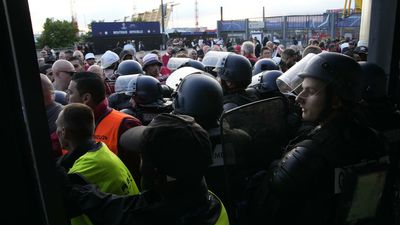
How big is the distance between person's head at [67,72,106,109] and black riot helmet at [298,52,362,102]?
70.5 inches

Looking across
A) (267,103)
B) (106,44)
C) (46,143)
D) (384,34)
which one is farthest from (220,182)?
(106,44)

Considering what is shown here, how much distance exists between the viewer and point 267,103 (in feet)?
7.23

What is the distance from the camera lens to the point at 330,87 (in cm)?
201

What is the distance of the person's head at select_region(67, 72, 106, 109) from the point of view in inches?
121

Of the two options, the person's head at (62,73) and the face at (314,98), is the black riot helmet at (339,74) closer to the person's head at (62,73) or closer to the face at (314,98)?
the face at (314,98)

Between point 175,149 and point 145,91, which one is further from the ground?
point 175,149

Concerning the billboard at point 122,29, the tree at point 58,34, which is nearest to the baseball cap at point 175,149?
the billboard at point 122,29

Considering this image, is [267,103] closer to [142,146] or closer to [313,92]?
[313,92]

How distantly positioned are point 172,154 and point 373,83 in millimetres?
2172

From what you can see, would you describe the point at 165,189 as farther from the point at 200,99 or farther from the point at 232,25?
the point at 232,25

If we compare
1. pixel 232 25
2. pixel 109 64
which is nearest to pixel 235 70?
pixel 109 64

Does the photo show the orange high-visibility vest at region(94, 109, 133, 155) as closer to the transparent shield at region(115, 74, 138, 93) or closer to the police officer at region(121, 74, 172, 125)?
the police officer at region(121, 74, 172, 125)

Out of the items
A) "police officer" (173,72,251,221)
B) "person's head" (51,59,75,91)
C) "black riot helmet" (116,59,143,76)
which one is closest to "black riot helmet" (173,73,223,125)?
"police officer" (173,72,251,221)

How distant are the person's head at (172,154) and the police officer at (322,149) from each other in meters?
0.46
